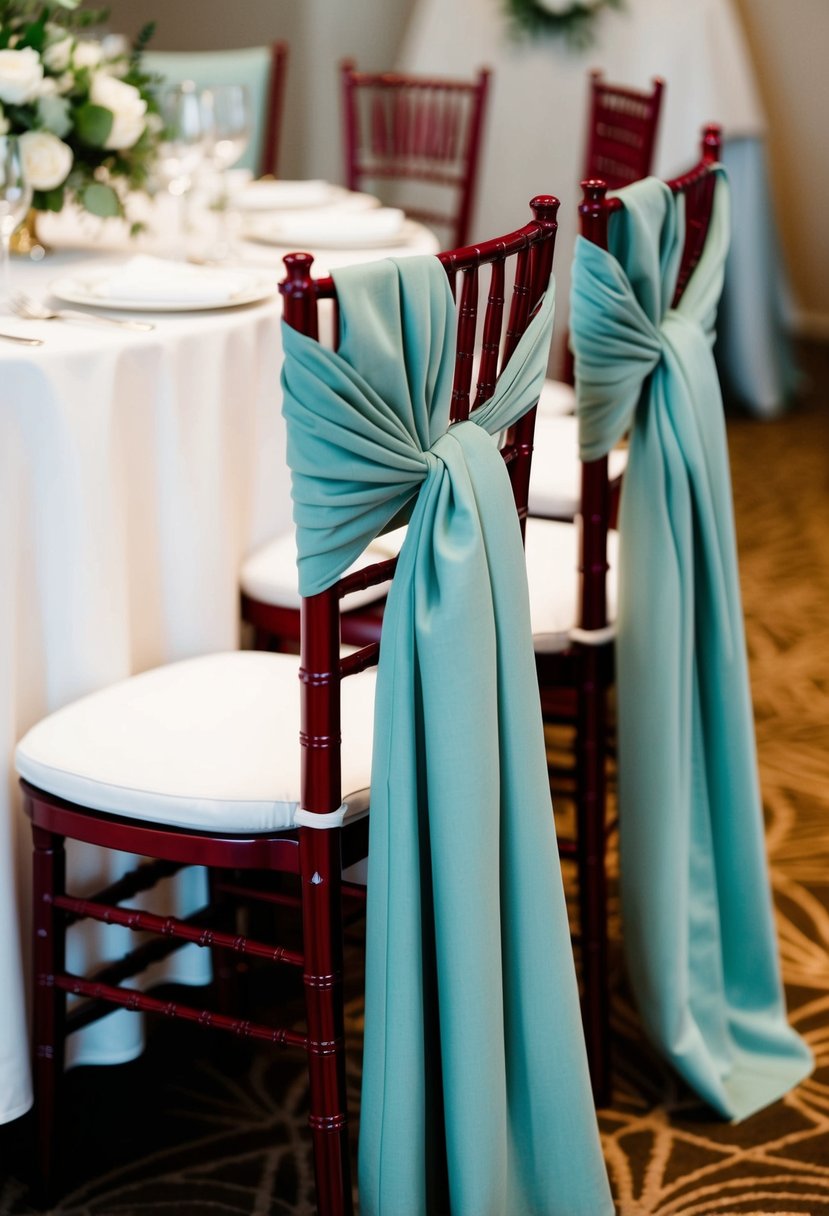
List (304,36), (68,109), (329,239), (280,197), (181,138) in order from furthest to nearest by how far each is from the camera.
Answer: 1. (304,36)
2. (280,197)
3. (329,239)
4. (181,138)
5. (68,109)

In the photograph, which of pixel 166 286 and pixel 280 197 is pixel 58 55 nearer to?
pixel 166 286

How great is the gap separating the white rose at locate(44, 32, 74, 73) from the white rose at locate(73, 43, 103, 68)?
0.01 m

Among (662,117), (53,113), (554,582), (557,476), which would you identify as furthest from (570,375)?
(662,117)

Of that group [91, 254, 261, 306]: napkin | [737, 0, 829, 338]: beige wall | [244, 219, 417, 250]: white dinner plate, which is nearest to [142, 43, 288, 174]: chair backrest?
[244, 219, 417, 250]: white dinner plate

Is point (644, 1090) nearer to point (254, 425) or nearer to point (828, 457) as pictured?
point (254, 425)

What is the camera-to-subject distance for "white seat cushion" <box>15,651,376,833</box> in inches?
58.5

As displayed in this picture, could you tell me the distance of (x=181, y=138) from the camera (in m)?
2.26

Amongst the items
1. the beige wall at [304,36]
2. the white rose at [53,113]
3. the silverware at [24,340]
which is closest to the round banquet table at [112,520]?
the silverware at [24,340]

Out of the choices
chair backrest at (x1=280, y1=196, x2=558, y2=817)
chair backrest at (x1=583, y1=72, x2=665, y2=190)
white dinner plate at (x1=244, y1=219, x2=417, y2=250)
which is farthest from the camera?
chair backrest at (x1=583, y1=72, x2=665, y2=190)

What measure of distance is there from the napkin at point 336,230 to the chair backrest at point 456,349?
932 millimetres

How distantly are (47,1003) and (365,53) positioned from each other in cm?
477

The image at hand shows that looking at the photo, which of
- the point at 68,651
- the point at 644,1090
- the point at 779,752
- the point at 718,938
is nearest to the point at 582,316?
the point at 68,651

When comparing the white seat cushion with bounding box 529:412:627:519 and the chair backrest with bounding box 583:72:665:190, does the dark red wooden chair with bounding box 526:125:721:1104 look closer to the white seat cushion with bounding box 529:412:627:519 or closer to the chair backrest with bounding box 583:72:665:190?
the white seat cushion with bounding box 529:412:627:519

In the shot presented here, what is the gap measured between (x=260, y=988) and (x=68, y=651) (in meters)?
0.70
